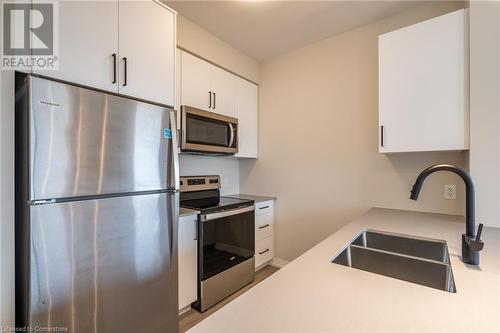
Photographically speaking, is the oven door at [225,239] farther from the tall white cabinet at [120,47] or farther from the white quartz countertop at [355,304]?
A: the white quartz countertop at [355,304]

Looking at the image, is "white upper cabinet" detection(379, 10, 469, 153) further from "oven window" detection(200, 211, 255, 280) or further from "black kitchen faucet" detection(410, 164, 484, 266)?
"oven window" detection(200, 211, 255, 280)

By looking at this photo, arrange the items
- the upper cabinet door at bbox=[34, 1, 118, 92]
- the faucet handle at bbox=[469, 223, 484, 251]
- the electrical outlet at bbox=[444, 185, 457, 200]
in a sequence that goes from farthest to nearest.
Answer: the electrical outlet at bbox=[444, 185, 457, 200] < the upper cabinet door at bbox=[34, 1, 118, 92] < the faucet handle at bbox=[469, 223, 484, 251]

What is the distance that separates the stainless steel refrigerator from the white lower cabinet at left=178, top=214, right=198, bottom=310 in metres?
0.22

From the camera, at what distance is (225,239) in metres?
2.20

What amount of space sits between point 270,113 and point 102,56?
1.92 metres

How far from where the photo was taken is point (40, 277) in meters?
1.04

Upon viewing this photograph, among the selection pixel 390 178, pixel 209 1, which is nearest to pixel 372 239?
pixel 390 178

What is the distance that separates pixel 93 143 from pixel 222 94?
1.55 metres

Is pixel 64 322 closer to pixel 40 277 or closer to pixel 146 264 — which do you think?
pixel 40 277

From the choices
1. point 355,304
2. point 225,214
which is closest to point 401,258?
point 355,304

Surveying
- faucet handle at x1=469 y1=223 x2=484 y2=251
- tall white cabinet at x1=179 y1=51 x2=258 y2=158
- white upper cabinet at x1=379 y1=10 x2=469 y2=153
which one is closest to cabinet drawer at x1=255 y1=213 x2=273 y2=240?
tall white cabinet at x1=179 y1=51 x2=258 y2=158

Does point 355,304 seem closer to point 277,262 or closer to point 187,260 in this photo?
point 187,260

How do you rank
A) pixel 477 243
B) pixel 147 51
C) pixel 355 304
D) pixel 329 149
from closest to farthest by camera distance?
pixel 355 304
pixel 477 243
pixel 147 51
pixel 329 149

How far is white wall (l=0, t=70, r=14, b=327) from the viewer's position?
1.00 m
